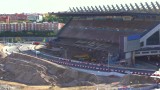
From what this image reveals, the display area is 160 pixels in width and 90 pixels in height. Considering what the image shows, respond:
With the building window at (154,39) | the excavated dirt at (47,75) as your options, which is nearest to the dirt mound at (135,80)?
the excavated dirt at (47,75)

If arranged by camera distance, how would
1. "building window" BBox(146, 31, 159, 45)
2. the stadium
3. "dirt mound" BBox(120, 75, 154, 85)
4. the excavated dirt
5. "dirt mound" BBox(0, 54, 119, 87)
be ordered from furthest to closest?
"building window" BBox(146, 31, 159, 45) → the stadium → "dirt mound" BBox(0, 54, 119, 87) → the excavated dirt → "dirt mound" BBox(120, 75, 154, 85)

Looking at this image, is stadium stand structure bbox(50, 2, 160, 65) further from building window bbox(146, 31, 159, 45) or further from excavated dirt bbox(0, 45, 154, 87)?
excavated dirt bbox(0, 45, 154, 87)

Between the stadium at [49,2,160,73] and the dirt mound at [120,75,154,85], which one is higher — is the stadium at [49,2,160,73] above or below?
above

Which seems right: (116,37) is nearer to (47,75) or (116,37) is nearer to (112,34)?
(112,34)

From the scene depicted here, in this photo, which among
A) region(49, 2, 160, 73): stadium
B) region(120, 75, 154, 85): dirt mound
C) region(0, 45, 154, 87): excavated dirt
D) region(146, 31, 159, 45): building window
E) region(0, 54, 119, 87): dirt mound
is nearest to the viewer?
region(120, 75, 154, 85): dirt mound

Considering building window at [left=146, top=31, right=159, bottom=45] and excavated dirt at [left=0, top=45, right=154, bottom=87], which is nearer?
excavated dirt at [left=0, top=45, right=154, bottom=87]

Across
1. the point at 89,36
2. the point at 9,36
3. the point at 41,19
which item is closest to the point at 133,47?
the point at 89,36

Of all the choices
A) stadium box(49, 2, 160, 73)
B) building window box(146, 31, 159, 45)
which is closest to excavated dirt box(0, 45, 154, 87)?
stadium box(49, 2, 160, 73)

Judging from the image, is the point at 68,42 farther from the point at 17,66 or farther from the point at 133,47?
the point at 133,47
